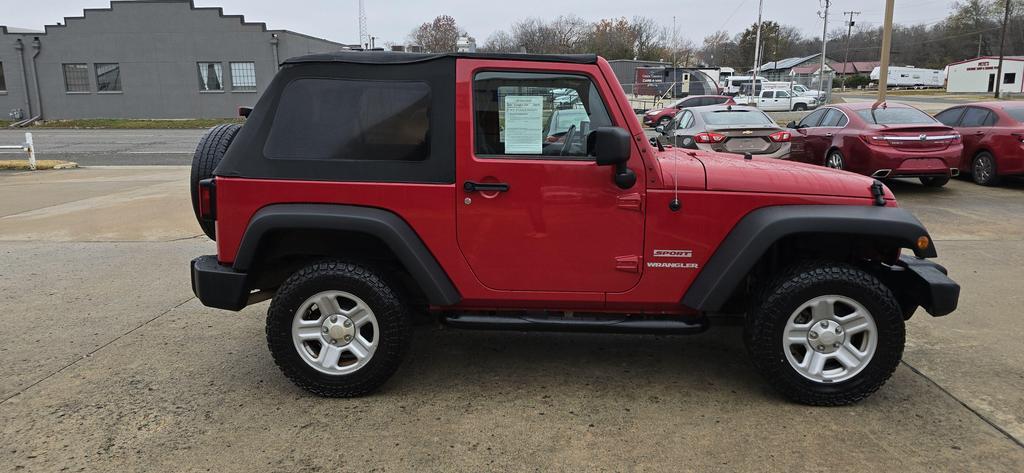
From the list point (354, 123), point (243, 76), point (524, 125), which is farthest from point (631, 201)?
point (243, 76)

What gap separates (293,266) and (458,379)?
47.1 inches

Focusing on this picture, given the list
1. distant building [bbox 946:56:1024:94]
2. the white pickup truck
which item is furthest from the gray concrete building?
distant building [bbox 946:56:1024:94]

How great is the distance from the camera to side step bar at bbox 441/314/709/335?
359 centimetres

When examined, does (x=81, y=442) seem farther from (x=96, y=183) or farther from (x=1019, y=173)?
(x=1019, y=173)

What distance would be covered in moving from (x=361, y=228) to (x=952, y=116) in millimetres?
12352

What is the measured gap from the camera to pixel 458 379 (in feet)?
13.0

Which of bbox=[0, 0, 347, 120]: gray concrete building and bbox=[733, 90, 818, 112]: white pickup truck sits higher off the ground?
bbox=[0, 0, 347, 120]: gray concrete building

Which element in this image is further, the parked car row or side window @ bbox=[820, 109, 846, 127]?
side window @ bbox=[820, 109, 846, 127]

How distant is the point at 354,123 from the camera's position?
3545 mm

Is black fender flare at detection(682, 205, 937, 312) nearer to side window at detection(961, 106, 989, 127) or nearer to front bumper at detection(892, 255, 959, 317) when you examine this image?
front bumper at detection(892, 255, 959, 317)

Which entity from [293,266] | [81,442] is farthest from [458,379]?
[81,442]

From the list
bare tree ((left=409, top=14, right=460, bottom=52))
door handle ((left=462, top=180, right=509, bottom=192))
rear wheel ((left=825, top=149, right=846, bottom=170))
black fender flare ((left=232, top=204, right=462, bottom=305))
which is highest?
bare tree ((left=409, top=14, right=460, bottom=52))

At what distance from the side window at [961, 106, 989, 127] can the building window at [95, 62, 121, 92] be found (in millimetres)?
37821

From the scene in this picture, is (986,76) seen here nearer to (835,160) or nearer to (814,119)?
(814,119)
